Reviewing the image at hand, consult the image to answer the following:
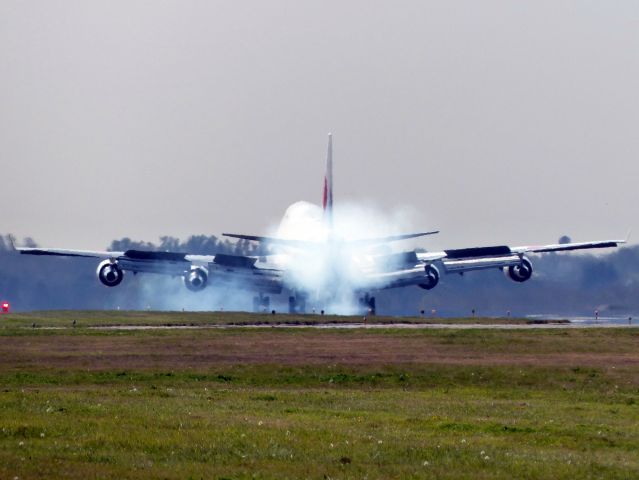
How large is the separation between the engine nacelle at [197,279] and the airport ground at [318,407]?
48.1 meters

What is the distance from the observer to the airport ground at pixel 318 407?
23781mm

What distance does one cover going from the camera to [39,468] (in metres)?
22.5

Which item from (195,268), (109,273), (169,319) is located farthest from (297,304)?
(169,319)

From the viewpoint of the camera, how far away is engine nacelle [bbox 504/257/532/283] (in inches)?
4744

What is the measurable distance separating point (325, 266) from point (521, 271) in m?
19.4

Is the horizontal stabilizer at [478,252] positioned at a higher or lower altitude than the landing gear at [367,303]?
higher

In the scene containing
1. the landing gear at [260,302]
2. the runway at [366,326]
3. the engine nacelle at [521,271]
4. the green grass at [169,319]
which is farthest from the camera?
the landing gear at [260,302]

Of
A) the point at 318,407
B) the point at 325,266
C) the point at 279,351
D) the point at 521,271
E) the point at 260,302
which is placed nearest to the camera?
the point at 318,407

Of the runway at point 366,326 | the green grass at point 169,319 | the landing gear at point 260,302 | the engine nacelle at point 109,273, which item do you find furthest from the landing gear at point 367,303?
the runway at point 366,326

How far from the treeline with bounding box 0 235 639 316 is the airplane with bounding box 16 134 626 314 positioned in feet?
11.4

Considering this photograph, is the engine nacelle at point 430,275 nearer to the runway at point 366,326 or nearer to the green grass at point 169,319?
the green grass at point 169,319

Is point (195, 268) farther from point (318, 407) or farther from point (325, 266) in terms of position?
point (318, 407)

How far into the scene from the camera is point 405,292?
13150cm

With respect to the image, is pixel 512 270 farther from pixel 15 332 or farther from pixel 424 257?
pixel 15 332
